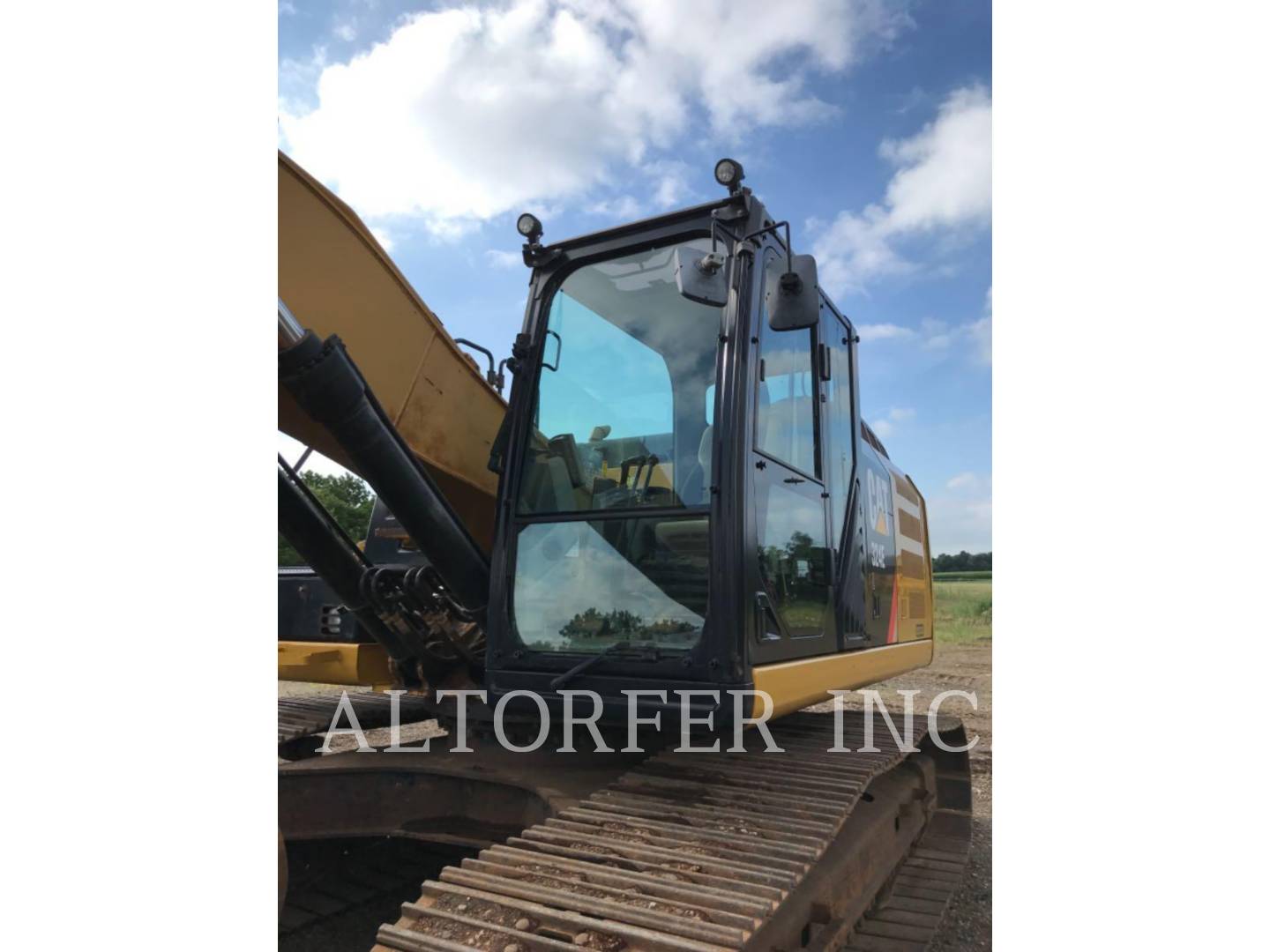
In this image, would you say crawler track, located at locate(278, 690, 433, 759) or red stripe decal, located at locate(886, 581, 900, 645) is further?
red stripe decal, located at locate(886, 581, 900, 645)

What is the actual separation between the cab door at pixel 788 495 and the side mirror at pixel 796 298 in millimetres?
97

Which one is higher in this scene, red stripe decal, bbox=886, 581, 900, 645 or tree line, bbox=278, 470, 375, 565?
tree line, bbox=278, 470, 375, 565

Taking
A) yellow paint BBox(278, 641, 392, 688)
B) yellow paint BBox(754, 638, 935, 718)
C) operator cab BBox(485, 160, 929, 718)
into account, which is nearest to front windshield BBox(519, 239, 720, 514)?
operator cab BBox(485, 160, 929, 718)

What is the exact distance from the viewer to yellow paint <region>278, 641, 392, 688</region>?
362 cm

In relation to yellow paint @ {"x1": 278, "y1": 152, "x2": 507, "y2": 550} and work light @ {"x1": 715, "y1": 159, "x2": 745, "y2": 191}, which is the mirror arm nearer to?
work light @ {"x1": 715, "y1": 159, "x2": 745, "y2": 191}

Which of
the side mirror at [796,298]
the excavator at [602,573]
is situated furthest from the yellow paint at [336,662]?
the side mirror at [796,298]

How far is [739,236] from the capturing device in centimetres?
296

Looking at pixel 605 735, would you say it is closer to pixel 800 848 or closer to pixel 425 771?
pixel 425 771

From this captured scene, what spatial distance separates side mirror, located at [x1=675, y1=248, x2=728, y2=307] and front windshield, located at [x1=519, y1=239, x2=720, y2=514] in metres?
Answer: 0.17

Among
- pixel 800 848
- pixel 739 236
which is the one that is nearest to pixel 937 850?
pixel 800 848

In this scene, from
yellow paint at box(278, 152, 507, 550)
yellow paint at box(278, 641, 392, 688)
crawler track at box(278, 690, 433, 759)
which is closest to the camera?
yellow paint at box(278, 152, 507, 550)

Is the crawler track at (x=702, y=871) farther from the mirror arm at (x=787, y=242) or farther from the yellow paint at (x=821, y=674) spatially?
the mirror arm at (x=787, y=242)

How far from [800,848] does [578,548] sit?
1088 mm

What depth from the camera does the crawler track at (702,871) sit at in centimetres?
187
